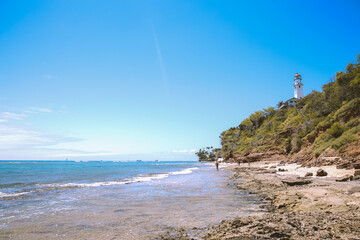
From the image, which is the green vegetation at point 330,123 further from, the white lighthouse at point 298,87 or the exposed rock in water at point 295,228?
the white lighthouse at point 298,87

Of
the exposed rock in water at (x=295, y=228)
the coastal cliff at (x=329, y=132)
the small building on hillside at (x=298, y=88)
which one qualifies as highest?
the small building on hillside at (x=298, y=88)

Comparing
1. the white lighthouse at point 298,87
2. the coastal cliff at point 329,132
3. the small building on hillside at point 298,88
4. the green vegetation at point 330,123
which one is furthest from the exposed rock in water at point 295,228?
the white lighthouse at point 298,87

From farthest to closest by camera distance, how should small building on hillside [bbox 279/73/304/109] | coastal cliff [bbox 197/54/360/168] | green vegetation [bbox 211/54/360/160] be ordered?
small building on hillside [bbox 279/73/304/109]
green vegetation [bbox 211/54/360/160]
coastal cliff [bbox 197/54/360/168]

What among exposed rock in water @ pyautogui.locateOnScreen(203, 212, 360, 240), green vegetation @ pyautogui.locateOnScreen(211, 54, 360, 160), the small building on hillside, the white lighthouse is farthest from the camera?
the white lighthouse

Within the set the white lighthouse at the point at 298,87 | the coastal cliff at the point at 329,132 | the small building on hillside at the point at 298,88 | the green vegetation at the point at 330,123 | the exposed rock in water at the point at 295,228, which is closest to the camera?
the exposed rock in water at the point at 295,228

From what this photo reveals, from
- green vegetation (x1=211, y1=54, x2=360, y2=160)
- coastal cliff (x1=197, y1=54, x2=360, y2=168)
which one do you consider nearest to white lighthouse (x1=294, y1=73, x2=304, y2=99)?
coastal cliff (x1=197, y1=54, x2=360, y2=168)

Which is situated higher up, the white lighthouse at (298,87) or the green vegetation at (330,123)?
the white lighthouse at (298,87)

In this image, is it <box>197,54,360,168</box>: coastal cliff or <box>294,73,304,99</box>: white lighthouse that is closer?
<box>197,54,360,168</box>: coastal cliff

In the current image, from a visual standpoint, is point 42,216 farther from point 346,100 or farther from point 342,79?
point 342,79

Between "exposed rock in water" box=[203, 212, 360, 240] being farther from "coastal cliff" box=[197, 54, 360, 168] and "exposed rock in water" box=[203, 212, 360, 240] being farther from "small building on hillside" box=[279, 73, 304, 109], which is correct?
"small building on hillside" box=[279, 73, 304, 109]

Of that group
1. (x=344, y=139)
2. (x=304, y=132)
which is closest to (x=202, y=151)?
(x=304, y=132)

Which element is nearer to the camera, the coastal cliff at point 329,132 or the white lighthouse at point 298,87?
the coastal cliff at point 329,132

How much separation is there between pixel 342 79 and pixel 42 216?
40.3 metres

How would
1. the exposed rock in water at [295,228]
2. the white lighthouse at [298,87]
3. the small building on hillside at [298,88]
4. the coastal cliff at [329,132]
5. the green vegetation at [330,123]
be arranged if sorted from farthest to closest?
the white lighthouse at [298,87] < the small building on hillside at [298,88] < the green vegetation at [330,123] < the coastal cliff at [329,132] < the exposed rock in water at [295,228]
